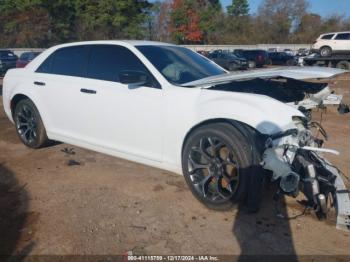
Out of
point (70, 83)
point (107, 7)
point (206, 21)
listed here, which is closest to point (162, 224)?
point (70, 83)

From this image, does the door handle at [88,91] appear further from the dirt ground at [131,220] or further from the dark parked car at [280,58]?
the dark parked car at [280,58]

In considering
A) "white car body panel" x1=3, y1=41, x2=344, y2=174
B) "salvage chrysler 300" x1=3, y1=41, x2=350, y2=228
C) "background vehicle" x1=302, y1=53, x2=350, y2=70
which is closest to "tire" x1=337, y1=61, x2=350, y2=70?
"background vehicle" x1=302, y1=53, x2=350, y2=70

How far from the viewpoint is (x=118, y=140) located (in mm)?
4504

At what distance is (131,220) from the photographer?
3.64 metres

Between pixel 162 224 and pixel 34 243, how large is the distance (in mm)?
1157

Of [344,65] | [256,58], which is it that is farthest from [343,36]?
[256,58]

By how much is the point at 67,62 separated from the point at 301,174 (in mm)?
3464

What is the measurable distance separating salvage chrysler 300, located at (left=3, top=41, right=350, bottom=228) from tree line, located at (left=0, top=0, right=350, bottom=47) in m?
42.2

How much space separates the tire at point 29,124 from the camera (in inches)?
219

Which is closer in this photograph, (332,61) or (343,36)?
(332,61)

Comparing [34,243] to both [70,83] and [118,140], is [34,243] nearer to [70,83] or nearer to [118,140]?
[118,140]

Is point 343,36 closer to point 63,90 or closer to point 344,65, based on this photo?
point 344,65

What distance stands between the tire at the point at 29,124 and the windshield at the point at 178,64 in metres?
2.10

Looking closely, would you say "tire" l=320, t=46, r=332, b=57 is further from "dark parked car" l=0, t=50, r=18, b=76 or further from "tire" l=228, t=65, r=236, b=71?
"dark parked car" l=0, t=50, r=18, b=76
